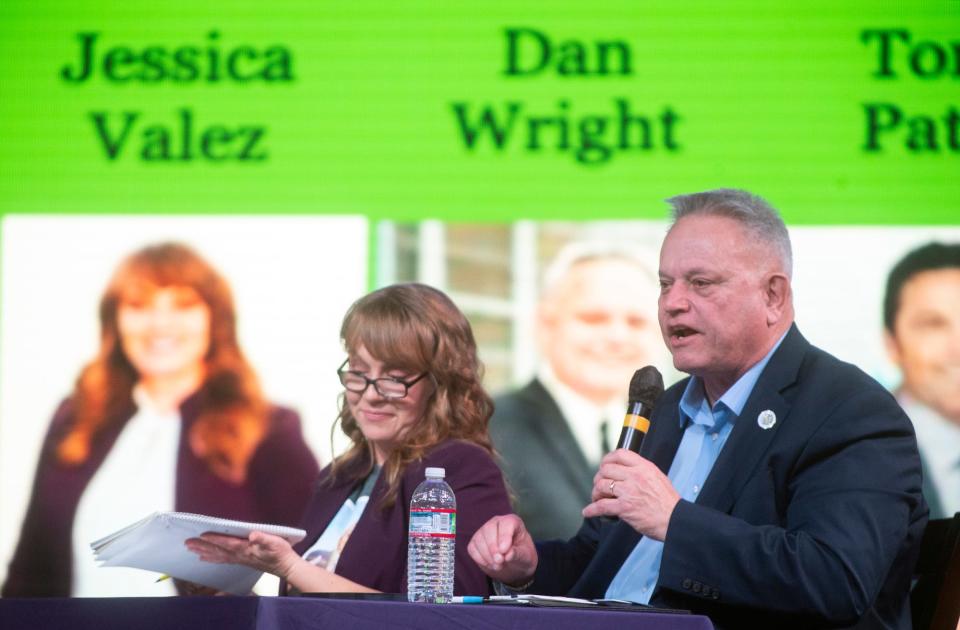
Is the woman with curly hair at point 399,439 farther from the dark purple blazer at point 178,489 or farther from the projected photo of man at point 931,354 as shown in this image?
the projected photo of man at point 931,354

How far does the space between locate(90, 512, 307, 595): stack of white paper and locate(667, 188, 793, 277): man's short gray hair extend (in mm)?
1160

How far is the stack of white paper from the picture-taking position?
9.04 ft

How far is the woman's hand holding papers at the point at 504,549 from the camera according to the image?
9.17ft

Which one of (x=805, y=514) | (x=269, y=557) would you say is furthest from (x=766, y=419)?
(x=269, y=557)

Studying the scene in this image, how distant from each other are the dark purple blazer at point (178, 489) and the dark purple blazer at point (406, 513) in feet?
5.48

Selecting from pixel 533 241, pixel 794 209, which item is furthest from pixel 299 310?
pixel 794 209

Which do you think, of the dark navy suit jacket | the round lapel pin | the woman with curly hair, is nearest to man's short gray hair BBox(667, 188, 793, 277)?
the dark navy suit jacket

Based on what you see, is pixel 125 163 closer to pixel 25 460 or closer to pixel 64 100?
pixel 64 100

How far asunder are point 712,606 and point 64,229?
11.0ft

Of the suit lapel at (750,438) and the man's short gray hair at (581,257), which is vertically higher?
the man's short gray hair at (581,257)

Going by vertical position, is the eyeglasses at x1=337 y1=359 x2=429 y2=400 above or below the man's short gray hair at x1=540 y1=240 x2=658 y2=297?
below

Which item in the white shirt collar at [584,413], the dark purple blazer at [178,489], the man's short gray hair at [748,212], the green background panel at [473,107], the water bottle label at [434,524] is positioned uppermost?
the green background panel at [473,107]

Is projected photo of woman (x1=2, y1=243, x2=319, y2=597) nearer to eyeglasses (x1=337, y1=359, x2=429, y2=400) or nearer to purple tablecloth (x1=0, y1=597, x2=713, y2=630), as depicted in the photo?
eyeglasses (x1=337, y1=359, x2=429, y2=400)

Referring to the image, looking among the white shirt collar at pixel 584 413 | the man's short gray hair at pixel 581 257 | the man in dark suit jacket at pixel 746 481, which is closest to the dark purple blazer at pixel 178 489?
the white shirt collar at pixel 584 413
